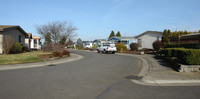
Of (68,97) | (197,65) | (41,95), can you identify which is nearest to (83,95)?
(68,97)

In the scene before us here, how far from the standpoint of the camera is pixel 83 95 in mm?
4840

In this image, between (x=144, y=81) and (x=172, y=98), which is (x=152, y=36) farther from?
(x=172, y=98)

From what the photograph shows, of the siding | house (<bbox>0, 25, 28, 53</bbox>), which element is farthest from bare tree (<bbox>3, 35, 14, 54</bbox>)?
the siding

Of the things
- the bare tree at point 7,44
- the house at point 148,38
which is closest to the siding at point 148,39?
the house at point 148,38

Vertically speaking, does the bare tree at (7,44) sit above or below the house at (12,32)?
below

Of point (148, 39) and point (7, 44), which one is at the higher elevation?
point (148, 39)

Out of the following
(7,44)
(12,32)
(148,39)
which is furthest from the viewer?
(148,39)

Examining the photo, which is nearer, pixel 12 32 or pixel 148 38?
pixel 12 32

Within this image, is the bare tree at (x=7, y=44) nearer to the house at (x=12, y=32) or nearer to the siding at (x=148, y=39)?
the house at (x=12, y=32)

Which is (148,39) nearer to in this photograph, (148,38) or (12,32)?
(148,38)

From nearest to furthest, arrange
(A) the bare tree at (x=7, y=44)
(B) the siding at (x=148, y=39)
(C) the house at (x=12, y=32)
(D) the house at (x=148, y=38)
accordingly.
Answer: (A) the bare tree at (x=7, y=44)
(C) the house at (x=12, y=32)
(D) the house at (x=148, y=38)
(B) the siding at (x=148, y=39)

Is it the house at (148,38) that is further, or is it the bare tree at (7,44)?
the house at (148,38)

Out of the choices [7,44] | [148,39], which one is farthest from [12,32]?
[148,39]

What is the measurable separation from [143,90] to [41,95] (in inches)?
138
